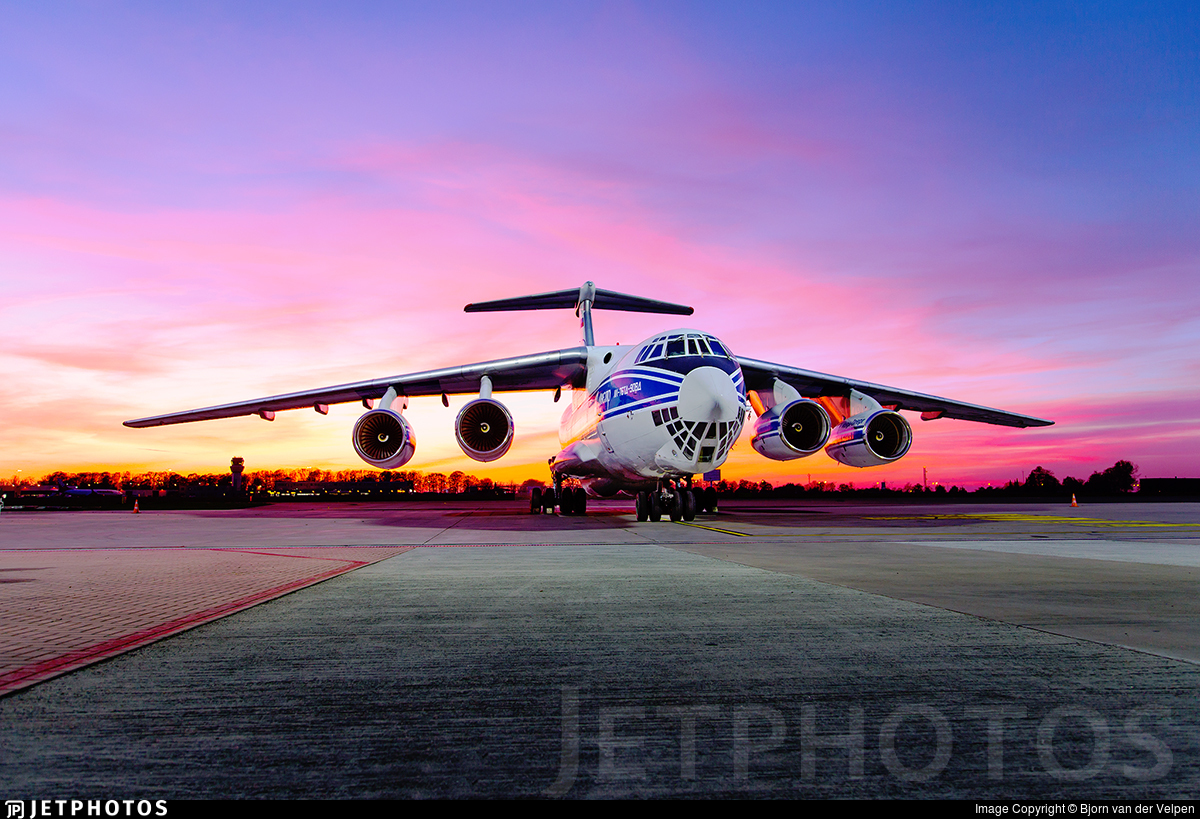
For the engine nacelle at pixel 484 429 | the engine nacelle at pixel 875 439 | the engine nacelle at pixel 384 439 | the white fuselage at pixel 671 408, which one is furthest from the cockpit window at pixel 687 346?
the engine nacelle at pixel 384 439

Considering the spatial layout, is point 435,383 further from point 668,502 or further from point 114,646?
point 114,646

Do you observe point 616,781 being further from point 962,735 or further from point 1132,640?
point 1132,640

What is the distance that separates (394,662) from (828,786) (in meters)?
2.22

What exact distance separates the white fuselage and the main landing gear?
1.89ft

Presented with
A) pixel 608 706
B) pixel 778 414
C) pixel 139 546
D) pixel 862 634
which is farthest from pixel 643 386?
pixel 608 706

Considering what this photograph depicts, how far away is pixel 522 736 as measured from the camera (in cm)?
242

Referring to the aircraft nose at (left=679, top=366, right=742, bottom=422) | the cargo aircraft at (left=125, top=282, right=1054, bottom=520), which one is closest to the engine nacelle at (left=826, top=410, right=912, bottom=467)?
the cargo aircraft at (left=125, top=282, right=1054, bottom=520)

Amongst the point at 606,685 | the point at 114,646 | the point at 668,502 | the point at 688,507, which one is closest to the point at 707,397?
the point at 688,507

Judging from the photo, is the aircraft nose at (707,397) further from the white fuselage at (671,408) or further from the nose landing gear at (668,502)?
the nose landing gear at (668,502)

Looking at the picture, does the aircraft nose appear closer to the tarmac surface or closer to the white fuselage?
the white fuselage

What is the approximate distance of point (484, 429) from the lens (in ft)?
58.2

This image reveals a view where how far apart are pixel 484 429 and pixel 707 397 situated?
6.85 m

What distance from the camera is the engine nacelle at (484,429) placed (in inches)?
691

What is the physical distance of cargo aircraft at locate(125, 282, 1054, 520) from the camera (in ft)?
45.3
